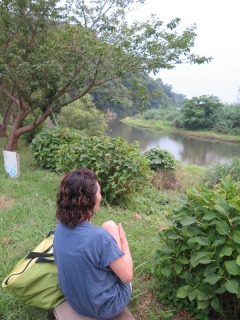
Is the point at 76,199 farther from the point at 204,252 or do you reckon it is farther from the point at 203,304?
the point at 203,304

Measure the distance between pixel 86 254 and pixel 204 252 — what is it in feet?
2.17

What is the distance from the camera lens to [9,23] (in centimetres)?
669

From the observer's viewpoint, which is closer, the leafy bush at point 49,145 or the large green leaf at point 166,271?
the large green leaf at point 166,271

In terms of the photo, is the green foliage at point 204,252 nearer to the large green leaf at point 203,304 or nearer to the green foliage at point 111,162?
the large green leaf at point 203,304

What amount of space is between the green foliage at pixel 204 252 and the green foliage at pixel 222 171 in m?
5.11

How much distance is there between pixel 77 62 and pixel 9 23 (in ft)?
5.82

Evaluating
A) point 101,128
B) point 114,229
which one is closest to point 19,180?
point 114,229

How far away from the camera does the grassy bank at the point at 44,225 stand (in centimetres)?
197

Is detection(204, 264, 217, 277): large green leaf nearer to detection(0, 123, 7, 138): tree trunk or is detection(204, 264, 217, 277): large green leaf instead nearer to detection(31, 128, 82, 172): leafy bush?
detection(31, 128, 82, 172): leafy bush

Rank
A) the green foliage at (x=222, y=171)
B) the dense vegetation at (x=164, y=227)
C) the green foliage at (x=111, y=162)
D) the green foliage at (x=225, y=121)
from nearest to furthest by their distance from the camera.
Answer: the dense vegetation at (x=164, y=227) < the green foliage at (x=111, y=162) < the green foliage at (x=222, y=171) < the green foliage at (x=225, y=121)

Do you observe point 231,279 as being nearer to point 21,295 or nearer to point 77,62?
point 21,295

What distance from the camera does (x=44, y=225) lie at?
306 centimetres

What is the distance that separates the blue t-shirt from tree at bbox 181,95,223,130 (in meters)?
32.3

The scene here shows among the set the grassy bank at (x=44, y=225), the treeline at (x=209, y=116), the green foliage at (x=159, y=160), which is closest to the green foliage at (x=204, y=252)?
the grassy bank at (x=44, y=225)
